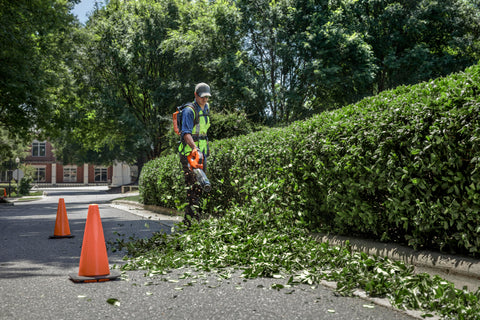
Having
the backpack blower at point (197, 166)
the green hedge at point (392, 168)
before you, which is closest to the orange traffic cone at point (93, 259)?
the backpack blower at point (197, 166)

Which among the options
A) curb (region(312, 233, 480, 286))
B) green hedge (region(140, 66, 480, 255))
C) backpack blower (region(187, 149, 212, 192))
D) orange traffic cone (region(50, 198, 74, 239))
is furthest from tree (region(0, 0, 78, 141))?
curb (region(312, 233, 480, 286))

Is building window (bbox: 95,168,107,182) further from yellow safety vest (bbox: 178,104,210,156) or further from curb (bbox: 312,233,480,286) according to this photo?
curb (bbox: 312,233,480,286)

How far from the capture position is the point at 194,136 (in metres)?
7.94

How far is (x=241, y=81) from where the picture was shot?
80.5 ft

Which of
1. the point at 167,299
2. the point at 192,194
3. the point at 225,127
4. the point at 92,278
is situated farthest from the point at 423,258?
the point at 225,127

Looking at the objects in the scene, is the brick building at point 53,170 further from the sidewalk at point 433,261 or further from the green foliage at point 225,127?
the sidewalk at point 433,261

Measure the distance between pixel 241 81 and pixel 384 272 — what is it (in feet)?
68.9

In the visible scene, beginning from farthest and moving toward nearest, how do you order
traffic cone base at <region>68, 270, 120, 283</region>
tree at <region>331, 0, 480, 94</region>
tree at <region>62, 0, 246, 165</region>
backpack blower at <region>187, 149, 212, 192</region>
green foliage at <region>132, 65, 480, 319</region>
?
tree at <region>62, 0, 246, 165</region>, tree at <region>331, 0, 480, 94</region>, backpack blower at <region>187, 149, 212, 192</region>, traffic cone base at <region>68, 270, 120, 283</region>, green foliage at <region>132, 65, 480, 319</region>

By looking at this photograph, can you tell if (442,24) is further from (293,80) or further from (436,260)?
(436,260)

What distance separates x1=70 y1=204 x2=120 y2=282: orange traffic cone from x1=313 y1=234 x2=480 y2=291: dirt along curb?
2.95 metres

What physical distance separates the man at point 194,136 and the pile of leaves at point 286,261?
0.57 meters

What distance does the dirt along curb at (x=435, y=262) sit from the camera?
3.75 meters

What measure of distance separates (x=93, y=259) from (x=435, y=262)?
12.0 ft

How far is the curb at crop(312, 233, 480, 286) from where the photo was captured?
379 cm
